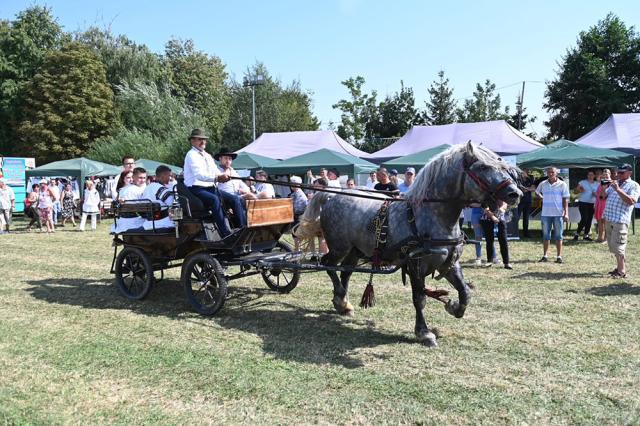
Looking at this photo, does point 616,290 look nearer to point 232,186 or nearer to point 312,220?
point 312,220

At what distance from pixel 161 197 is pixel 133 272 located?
1150 mm

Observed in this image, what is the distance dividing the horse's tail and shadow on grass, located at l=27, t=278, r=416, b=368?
37.9 inches

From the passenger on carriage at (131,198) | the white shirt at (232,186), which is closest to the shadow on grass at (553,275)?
the white shirt at (232,186)

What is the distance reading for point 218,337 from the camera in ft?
17.4

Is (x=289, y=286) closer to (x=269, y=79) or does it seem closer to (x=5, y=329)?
(x=5, y=329)

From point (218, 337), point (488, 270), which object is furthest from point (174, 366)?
point (488, 270)

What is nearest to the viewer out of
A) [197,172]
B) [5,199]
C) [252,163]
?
[197,172]

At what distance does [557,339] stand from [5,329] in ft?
19.1

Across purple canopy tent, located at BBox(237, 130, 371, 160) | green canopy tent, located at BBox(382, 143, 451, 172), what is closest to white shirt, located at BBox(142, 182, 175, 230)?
green canopy tent, located at BBox(382, 143, 451, 172)

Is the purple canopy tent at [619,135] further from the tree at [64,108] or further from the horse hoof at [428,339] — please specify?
the tree at [64,108]

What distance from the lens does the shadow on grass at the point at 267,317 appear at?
4.89m

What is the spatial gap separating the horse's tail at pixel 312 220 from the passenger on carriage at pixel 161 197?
1.70 meters

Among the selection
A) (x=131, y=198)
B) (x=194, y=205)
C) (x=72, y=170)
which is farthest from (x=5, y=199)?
(x=194, y=205)

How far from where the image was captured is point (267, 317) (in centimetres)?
607
